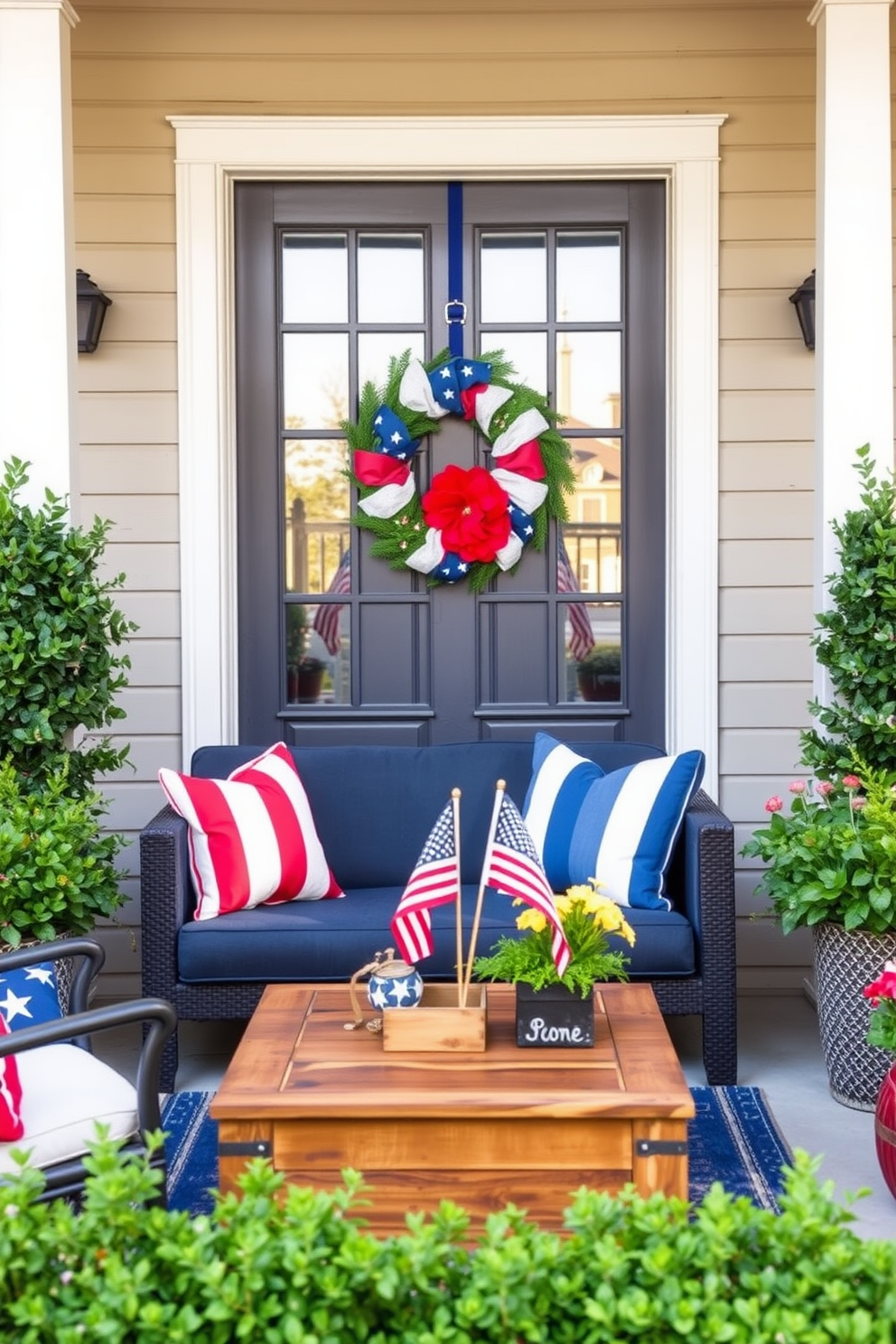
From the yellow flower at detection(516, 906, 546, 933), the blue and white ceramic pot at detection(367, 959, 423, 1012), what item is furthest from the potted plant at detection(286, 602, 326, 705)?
the yellow flower at detection(516, 906, 546, 933)

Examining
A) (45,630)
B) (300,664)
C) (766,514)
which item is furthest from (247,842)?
(766,514)

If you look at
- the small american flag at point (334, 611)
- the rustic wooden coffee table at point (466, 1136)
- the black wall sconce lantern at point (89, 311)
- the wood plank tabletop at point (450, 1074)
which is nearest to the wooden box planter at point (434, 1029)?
the wood plank tabletop at point (450, 1074)

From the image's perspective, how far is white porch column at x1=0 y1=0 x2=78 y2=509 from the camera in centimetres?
360

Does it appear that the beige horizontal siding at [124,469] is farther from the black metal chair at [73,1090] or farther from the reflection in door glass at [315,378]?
the black metal chair at [73,1090]

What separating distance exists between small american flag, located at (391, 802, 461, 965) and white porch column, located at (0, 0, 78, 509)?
5.43 ft

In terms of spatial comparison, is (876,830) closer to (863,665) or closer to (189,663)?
(863,665)

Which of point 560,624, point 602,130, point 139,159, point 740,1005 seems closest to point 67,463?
point 139,159

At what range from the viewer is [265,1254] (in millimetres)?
1455

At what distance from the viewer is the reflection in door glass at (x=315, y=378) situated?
177 inches

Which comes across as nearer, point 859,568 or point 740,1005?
point 859,568

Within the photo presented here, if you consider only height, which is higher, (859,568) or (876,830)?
(859,568)

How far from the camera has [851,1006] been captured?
3377 mm

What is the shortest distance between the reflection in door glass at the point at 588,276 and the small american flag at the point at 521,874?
2433mm

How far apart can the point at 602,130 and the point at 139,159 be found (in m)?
1.45
